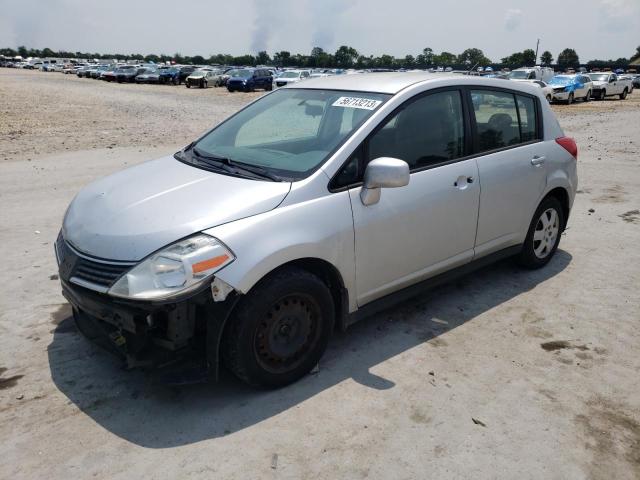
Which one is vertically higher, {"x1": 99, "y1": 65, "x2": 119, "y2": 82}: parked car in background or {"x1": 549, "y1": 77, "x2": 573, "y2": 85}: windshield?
{"x1": 549, "y1": 77, "x2": 573, "y2": 85}: windshield

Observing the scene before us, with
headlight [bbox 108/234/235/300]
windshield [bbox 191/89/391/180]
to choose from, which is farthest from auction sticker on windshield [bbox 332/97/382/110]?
headlight [bbox 108/234/235/300]

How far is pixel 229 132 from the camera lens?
4.50 metres

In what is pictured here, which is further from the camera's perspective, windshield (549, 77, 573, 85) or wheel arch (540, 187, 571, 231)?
windshield (549, 77, 573, 85)

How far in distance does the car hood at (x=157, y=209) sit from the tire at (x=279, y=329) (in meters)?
0.46

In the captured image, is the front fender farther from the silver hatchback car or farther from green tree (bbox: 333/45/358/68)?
green tree (bbox: 333/45/358/68)

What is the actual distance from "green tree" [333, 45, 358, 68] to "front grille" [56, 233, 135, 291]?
85860mm

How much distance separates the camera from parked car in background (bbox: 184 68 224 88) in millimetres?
41281

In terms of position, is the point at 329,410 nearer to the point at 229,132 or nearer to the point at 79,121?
the point at 229,132

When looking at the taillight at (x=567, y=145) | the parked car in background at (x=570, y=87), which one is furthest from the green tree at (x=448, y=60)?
the parked car in background at (x=570, y=87)

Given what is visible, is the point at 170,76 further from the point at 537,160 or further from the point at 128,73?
the point at 537,160

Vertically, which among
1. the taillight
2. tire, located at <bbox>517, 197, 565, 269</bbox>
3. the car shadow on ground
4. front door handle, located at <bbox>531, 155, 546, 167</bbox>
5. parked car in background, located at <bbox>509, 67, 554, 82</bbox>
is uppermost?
parked car in background, located at <bbox>509, 67, 554, 82</bbox>

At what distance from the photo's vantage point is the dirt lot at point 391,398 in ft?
9.32

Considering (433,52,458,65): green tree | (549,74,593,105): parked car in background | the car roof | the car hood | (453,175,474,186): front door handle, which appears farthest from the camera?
(549,74,593,105): parked car in background

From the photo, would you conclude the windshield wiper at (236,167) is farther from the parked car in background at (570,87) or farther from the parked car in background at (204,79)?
the parked car in background at (204,79)
